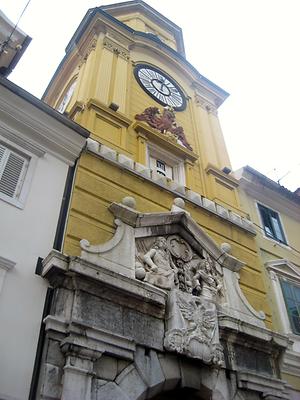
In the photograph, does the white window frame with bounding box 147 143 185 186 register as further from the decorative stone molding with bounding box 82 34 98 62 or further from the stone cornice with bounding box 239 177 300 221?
the decorative stone molding with bounding box 82 34 98 62

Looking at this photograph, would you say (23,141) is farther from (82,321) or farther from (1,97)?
(82,321)

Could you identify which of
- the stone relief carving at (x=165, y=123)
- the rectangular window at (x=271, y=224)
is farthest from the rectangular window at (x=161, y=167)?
the rectangular window at (x=271, y=224)

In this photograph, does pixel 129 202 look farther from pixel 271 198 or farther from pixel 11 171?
pixel 271 198

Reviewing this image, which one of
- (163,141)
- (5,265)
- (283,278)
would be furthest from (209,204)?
(5,265)

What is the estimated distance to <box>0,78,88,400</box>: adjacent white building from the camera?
6.20m

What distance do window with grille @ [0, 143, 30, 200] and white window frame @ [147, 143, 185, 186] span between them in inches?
163

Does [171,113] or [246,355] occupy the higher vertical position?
[171,113]

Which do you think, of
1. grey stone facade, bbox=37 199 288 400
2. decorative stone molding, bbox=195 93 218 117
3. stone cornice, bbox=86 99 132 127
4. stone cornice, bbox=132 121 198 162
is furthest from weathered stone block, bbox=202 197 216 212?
decorative stone molding, bbox=195 93 218 117

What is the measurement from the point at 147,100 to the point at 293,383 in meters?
8.95

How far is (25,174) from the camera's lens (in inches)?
331

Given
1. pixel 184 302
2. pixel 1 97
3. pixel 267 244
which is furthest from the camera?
pixel 267 244

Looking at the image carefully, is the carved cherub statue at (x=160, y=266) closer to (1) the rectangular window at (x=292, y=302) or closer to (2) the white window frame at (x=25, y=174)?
(2) the white window frame at (x=25, y=174)

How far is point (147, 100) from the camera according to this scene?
13805 millimetres

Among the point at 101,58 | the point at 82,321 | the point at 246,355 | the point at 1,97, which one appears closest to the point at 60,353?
the point at 82,321
